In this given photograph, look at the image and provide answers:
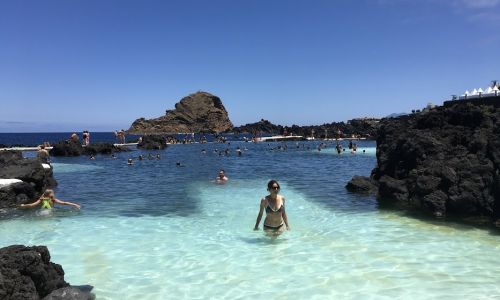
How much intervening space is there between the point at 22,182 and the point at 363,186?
47.2 ft

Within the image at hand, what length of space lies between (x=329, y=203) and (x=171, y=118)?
13394cm

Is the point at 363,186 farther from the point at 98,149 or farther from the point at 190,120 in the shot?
the point at 190,120

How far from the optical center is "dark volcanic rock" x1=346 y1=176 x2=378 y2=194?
19.6m

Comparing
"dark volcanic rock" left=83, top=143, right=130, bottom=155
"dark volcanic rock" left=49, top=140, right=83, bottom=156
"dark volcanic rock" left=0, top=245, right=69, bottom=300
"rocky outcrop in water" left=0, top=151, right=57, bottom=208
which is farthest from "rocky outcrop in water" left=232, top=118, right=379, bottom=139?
"dark volcanic rock" left=0, top=245, right=69, bottom=300

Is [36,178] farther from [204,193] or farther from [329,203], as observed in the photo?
[329,203]

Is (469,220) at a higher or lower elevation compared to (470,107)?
lower

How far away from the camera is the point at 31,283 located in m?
6.80

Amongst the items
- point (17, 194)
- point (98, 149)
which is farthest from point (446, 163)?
point (98, 149)

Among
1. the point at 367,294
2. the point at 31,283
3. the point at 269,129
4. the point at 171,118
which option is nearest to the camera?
the point at 31,283

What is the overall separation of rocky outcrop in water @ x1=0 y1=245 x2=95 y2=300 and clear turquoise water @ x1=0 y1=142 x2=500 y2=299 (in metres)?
0.87

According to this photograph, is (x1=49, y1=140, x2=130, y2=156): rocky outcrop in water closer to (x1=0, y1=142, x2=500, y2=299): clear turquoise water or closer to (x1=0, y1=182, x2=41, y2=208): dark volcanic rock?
(x1=0, y1=182, x2=41, y2=208): dark volcanic rock

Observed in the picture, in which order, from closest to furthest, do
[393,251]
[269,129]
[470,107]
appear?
[393,251] < [470,107] < [269,129]

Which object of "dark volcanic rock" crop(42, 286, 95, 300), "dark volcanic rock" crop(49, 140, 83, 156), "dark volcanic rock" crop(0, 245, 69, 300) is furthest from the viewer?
"dark volcanic rock" crop(49, 140, 83, 156)

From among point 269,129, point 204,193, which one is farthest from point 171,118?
point 204,193
